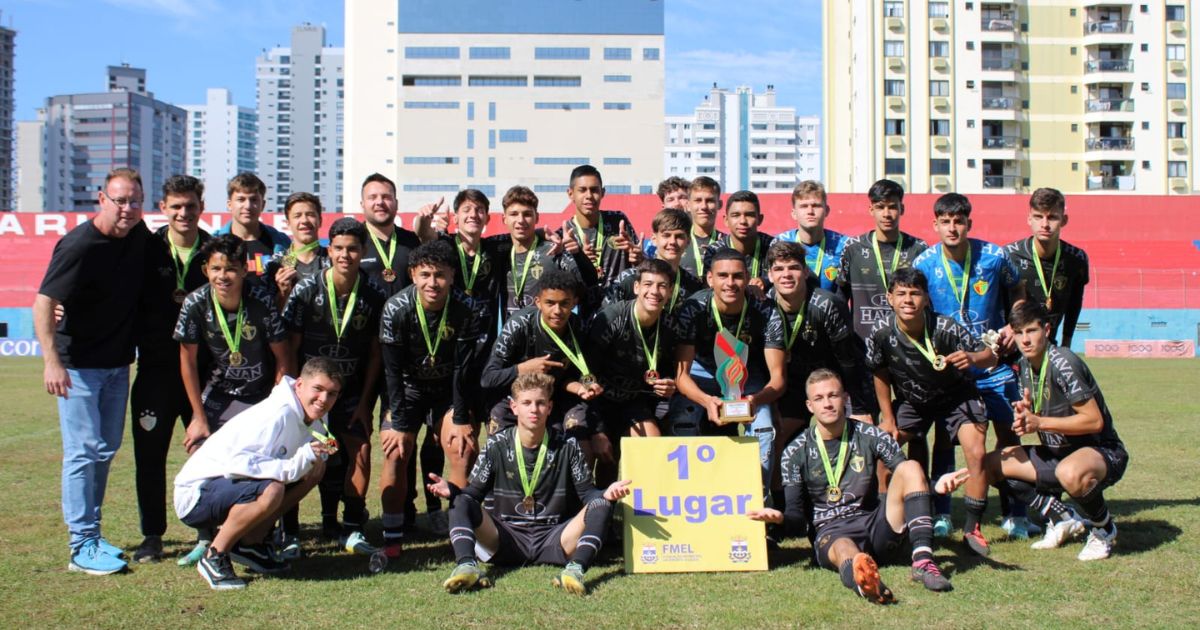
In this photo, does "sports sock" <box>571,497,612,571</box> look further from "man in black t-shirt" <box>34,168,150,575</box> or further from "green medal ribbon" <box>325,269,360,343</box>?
"man in black t-shirt" <box>34,168,150,575</box>

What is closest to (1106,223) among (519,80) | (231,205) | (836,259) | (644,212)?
(644,212)

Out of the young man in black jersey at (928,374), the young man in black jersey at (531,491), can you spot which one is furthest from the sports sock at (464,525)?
the young man in black jersey at (928,374)

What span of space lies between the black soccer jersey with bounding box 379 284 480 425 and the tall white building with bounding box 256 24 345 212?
13213 centimetres

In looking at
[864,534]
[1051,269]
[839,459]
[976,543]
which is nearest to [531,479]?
[839,459]

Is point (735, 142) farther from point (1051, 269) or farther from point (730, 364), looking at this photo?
point (730, 364)

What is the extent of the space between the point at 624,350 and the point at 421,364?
1250 millimetres

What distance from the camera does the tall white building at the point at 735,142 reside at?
163 meters

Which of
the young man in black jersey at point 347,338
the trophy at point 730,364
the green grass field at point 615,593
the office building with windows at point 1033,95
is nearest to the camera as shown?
the green grass field at point 615,593

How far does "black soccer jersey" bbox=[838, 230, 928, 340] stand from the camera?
6.43 meters

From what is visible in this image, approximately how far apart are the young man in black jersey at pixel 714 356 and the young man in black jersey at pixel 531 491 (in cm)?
88

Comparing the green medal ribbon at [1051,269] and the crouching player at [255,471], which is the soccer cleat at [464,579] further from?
the green medal ribbon at [1051,269]

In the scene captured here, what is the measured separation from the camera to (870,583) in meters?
4.48

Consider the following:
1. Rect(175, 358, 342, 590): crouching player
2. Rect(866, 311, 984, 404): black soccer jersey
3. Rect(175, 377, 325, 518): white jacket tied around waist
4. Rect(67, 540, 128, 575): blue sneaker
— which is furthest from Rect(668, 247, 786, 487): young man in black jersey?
Rect(67, 540, 128, 575): blue sneaker

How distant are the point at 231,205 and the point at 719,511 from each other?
3.89 m
